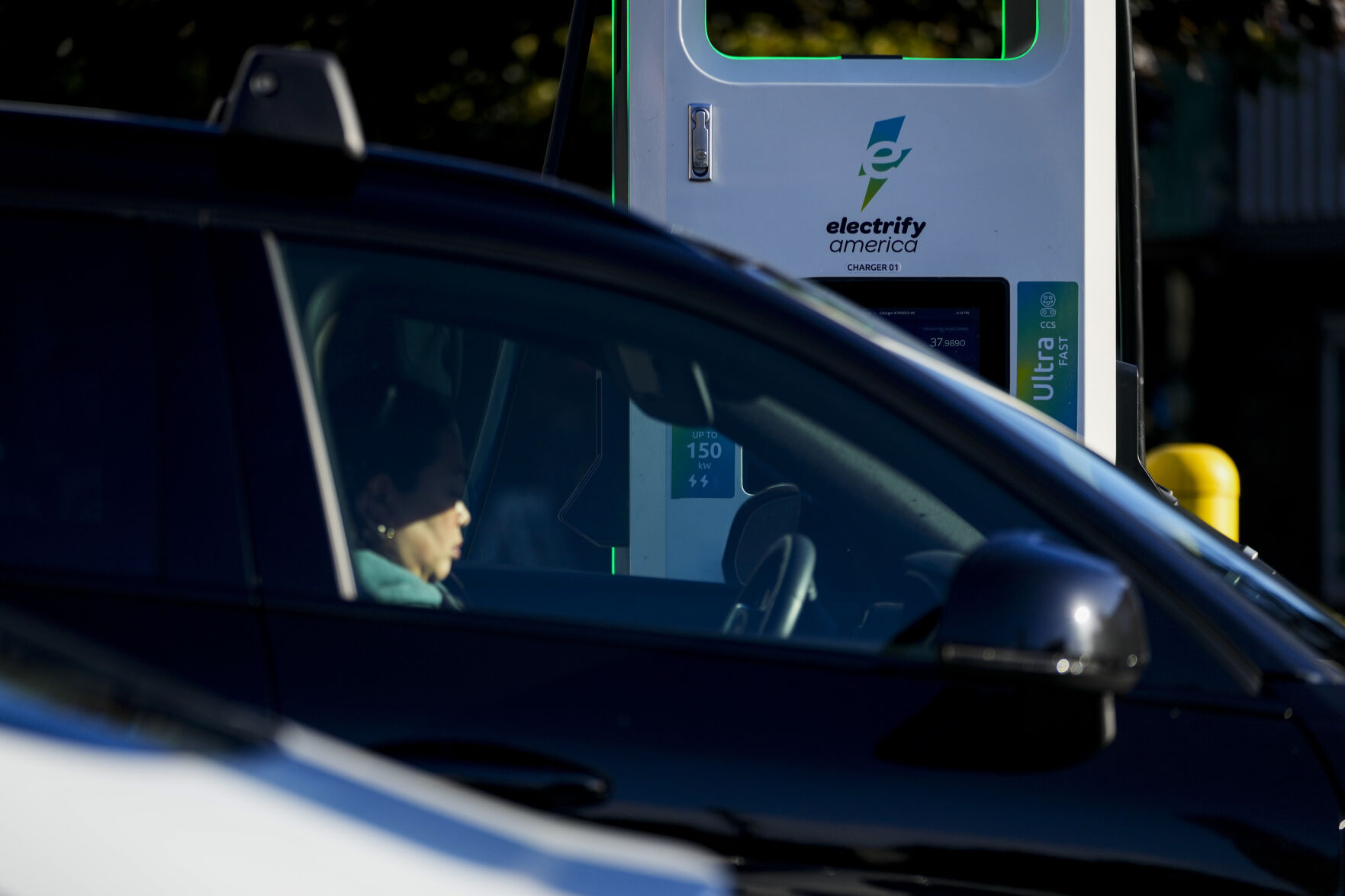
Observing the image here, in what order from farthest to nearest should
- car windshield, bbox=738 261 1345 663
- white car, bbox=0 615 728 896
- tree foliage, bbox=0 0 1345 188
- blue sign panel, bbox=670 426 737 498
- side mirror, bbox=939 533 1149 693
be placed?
1. tree foliage, bbox=0 0 1345 188
2. blue sign panel, bbox=670 426 737 498
3. car windshield, bbox=738 261 1345 663
4. side mirror, bbox=939 533 1149 693
5. white car, bbox=0 615 728 896

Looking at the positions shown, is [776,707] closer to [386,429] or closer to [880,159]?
[386,429]

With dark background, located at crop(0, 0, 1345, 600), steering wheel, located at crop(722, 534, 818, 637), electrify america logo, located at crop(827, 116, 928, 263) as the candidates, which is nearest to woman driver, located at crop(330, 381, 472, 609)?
steering wheel, located at crop(722, 534, 818, 637)

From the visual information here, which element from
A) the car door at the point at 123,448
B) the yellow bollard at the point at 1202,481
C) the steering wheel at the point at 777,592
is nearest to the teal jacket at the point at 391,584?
the car door at the point at 123,448

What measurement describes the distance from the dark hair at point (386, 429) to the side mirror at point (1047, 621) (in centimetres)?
76

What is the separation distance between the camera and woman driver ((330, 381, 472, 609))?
184 centimetres

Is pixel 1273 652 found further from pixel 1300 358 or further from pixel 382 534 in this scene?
pixel 1300 358

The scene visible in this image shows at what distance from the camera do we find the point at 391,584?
1.86 metres

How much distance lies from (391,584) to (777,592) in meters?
0.55

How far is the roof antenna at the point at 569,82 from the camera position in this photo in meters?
4.03

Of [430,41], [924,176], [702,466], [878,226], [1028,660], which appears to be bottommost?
[1028,660]

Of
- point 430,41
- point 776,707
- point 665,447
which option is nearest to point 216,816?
point 776,707

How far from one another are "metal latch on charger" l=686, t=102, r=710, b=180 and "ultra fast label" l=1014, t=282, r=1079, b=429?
870mm

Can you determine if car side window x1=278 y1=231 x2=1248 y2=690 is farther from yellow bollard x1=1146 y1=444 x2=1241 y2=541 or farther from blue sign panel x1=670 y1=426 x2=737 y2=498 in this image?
yellow bollard x1=1146 y1=444 x2=1241 y2=541

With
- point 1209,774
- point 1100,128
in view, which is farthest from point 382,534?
point 1100,128
